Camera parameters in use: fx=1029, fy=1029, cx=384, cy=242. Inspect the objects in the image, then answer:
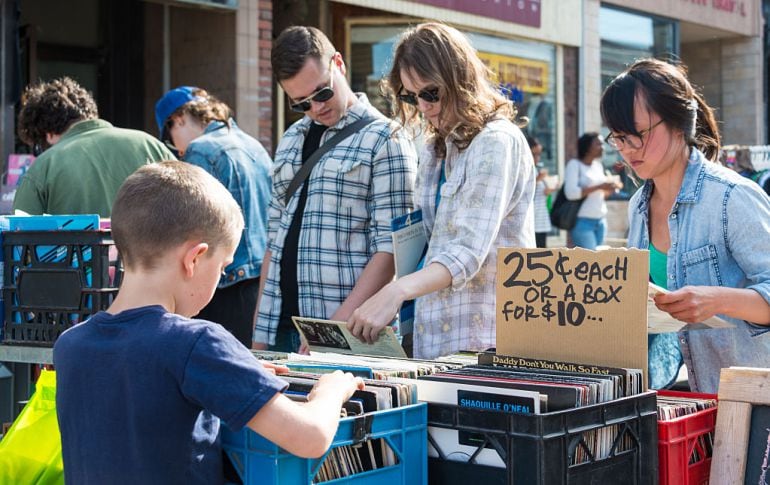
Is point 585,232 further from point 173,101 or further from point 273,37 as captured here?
point 173,101

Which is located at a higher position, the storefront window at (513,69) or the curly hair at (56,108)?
the storefront window at (513,69)

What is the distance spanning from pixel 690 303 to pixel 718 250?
37cm

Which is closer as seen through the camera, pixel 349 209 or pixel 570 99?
pixel 349 209

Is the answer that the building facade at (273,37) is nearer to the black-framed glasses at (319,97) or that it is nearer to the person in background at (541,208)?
the person in background at (541,208)

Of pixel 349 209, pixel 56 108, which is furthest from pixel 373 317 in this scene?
pixel 56 108

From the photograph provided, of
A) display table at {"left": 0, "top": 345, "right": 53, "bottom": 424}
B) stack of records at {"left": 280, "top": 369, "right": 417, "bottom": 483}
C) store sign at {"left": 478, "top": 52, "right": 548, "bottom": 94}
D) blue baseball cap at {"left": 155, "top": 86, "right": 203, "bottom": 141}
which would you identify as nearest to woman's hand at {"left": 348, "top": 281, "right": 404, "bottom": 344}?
stack of records at {"left": 280, "top": 369, "right": 417, "bottom": 483}

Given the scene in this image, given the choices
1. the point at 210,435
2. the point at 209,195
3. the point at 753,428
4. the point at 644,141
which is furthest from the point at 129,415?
the point at 644,141

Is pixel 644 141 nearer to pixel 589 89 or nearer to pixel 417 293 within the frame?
pixel 417 293

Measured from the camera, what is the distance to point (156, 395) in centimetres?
181

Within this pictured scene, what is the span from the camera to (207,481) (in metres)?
1.85

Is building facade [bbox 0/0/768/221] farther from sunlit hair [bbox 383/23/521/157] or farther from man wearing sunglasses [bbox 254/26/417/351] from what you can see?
sunlit hair [bbox 383/23/521/157]

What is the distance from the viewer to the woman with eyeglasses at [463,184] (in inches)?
115

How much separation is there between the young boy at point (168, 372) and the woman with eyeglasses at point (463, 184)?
1027 millimetres

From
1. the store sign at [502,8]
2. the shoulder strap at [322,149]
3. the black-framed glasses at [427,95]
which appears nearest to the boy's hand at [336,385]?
the black-framed glasses at [427,95]
